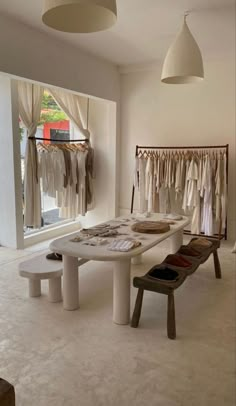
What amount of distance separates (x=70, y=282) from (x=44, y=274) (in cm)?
23

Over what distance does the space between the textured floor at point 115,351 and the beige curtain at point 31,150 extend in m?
1.52

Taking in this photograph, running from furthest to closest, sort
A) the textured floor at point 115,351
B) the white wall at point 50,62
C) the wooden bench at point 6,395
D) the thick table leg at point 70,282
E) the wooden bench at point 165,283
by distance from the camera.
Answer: the white wall at point 50,62 < the thick table leg at point 70,282 < the wooden bench at point 165,283 < the textured floor at point 115,351 < the wooden bench at point 6,395

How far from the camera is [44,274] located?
277 cm

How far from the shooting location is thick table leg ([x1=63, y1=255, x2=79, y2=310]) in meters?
2.72

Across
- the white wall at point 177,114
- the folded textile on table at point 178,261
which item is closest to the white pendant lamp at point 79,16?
the folded textile on table at point 178,261

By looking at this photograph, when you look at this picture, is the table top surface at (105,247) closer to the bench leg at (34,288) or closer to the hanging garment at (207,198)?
the bench leg at (34,288)

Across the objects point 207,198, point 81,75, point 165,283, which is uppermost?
point 81,75

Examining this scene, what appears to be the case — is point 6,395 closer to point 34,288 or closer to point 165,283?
point 165,283

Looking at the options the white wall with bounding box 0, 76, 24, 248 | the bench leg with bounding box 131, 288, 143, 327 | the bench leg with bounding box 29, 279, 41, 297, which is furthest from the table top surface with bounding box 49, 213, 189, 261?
the white wall with bounding box 0, 76, 24, 248

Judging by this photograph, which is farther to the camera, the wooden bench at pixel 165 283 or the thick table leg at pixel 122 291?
the thick table leg at pixel 122 291

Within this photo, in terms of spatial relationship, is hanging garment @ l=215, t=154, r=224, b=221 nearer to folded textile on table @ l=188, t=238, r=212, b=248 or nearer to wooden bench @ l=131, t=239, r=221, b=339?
folded textile on table @ l=188, t=238, r=212, b=248

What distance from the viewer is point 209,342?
7.80ft

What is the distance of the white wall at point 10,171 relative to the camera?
4.14m

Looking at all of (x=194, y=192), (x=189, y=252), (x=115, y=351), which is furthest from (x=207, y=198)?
(x=115, y=351)
